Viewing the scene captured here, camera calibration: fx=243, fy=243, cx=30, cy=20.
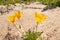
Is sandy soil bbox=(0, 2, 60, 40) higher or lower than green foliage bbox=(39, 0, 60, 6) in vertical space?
higher

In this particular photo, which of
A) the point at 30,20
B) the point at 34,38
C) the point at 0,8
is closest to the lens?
the point at 34,38

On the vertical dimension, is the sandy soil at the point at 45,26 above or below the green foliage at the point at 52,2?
above

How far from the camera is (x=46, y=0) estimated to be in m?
9.71

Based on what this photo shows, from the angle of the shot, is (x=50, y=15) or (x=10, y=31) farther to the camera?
(x=50, y=15)

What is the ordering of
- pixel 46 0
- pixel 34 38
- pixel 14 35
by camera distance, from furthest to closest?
pixel 46 0
pixel 14 35
pixel 34 38

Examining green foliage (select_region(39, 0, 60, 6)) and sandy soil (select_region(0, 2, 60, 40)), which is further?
green foliage (select_region(39, 0, 60, 6))

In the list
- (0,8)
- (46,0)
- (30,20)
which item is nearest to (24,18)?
(30,20)

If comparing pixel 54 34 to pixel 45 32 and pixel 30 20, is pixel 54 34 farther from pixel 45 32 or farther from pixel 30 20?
pixel 30 20

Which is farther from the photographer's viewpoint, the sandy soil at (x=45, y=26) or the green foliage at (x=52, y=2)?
the green foliage at (x=52, y=2)

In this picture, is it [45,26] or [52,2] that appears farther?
[52,2]

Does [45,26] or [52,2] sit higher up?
[45,26]

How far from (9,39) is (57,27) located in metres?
1.08

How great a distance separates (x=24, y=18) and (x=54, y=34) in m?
1.44

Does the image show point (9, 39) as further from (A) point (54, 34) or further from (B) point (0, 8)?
(B) point (0, 8)
